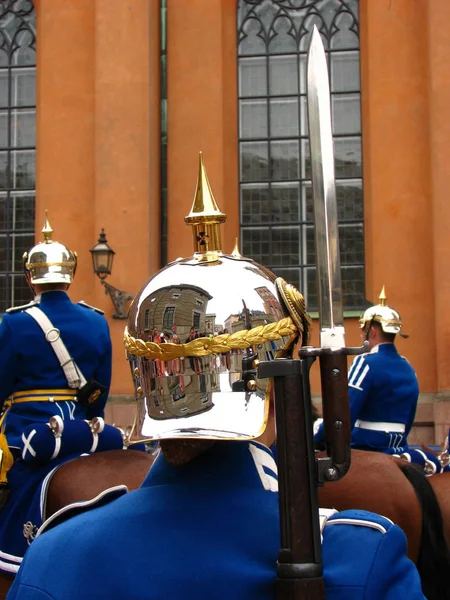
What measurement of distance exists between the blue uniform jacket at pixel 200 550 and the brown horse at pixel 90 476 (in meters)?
2.78

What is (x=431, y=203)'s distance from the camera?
16.7 metres

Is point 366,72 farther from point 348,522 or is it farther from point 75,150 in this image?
point 348,522

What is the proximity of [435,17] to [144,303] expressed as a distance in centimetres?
1531

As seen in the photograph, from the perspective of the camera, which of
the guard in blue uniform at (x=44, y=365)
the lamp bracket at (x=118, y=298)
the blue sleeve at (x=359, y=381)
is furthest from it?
the lamp bracket at (x=118, y=298)

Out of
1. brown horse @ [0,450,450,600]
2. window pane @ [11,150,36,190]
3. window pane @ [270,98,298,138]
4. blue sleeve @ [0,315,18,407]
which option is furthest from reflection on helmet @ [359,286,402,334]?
window pane @ [11,150,36,190]

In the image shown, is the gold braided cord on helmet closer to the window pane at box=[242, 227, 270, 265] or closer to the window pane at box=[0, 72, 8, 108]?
the window pane at box=[242, 227, 270, 265]

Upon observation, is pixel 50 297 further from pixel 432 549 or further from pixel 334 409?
pixel 334 409

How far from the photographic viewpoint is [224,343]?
2039mm

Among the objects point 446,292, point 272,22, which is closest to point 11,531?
point 446,292

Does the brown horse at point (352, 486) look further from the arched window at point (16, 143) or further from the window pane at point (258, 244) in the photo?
the arched window at point (16, 143)

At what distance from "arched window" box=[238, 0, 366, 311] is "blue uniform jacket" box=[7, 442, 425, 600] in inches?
612

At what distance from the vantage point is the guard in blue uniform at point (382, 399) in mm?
6895

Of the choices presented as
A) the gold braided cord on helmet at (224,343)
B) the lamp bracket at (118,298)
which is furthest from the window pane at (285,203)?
the gold braided cord on helmet at (224,343)

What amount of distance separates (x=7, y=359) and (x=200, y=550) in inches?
138
